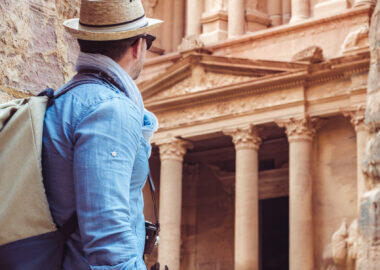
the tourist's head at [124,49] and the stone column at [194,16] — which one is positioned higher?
the stone column at [194,16]

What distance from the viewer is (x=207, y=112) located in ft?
98.7

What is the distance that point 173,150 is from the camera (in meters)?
30.5

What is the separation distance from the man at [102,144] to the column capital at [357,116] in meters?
23.7

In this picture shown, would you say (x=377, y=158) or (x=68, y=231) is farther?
(x=377, y=158)

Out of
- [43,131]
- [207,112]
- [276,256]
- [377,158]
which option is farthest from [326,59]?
[43,131]

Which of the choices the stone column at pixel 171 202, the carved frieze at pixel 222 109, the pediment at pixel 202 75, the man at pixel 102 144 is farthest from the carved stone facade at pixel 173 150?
the man at pixel 102 144

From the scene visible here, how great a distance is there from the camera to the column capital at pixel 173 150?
30.5m

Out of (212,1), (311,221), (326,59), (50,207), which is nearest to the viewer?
(50,207)

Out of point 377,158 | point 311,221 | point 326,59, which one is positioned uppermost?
point 326,59

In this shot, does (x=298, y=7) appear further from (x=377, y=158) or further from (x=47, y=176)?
(x=47, y=176)

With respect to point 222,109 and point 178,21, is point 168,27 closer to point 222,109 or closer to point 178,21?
point 178,21

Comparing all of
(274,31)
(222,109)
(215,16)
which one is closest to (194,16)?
(215,16)

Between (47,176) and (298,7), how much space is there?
31.5m

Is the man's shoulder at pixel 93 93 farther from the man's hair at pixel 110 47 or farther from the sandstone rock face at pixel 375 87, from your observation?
the sandstone rock face at pixel 375 87
